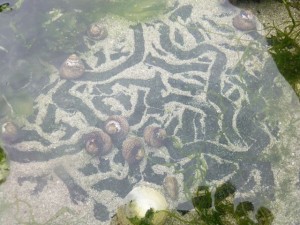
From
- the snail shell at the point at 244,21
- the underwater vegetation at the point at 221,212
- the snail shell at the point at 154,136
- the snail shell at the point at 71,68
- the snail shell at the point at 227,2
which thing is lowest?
the underwater vegetation at the point at 221,212

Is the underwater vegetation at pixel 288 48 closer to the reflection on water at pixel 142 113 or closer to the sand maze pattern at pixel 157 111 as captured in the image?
the reflection on water at pixel 142 113

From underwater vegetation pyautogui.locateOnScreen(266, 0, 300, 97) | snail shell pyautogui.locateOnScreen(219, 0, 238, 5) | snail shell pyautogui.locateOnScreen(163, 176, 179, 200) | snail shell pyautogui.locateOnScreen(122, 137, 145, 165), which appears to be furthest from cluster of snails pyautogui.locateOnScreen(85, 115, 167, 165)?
snail shell pyautogui.locateOnScreen(219, 0, 238, 5)

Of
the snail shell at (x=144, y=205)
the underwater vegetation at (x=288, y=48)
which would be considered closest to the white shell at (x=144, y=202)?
the snail shell at (x=144, y=205)

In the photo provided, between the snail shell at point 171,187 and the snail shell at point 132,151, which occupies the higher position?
the snail shell at point 132,151

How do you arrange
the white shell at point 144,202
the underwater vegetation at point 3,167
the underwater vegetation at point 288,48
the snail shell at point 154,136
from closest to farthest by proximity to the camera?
1. the white shell at point 144,202
2. the underwater vegetation at point 3,167
3. the snail shell at point 154,136
4. the underwater vegetation at point 288,48

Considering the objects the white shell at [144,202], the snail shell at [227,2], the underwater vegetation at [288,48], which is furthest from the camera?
the snail shell at [227,2]

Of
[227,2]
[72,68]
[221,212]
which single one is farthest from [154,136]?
[227,2]

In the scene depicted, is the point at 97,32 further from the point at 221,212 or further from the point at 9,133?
the point at 221,212
